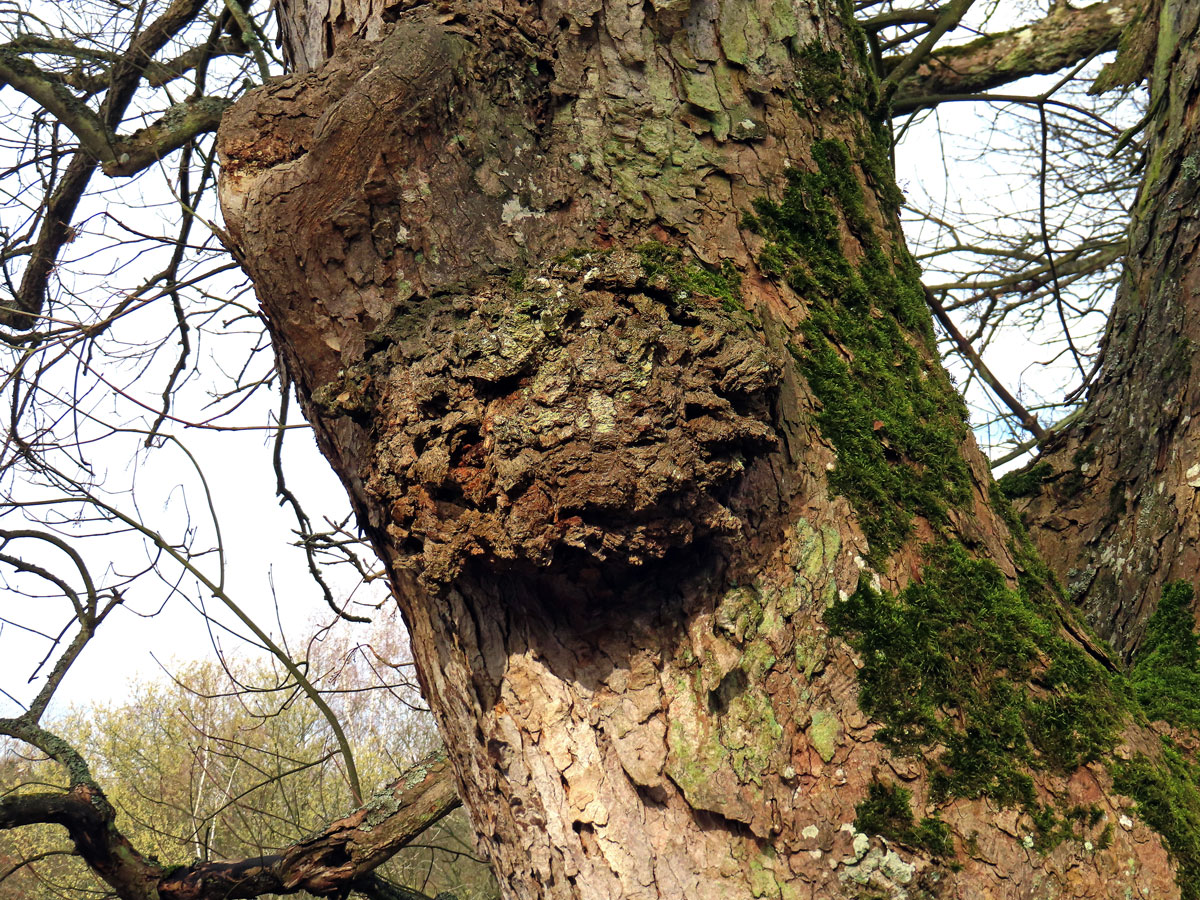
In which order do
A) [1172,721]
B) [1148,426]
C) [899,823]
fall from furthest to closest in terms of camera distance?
[1148,426], [1172,721], [899,823]

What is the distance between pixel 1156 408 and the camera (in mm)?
2021

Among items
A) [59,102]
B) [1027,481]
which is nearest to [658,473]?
[1027,481]

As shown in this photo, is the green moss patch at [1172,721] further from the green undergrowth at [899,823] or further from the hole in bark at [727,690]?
the hole in bark at [727,690]

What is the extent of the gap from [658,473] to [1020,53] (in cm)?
357

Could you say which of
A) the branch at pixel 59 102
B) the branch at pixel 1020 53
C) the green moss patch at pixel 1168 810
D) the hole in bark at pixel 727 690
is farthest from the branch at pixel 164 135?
the green moss patch at pixel 1168 810

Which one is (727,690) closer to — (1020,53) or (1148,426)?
(1148,426)

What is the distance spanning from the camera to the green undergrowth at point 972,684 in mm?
1032

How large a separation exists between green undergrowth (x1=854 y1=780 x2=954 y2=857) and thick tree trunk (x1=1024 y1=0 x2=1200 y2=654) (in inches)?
45.1

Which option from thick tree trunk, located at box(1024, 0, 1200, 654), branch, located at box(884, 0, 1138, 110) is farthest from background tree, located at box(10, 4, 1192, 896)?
branch, located at box(884, 0, 1138, 110)

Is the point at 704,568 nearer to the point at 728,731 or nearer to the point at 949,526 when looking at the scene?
the point at 728,731

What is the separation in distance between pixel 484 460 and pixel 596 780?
0.42 m

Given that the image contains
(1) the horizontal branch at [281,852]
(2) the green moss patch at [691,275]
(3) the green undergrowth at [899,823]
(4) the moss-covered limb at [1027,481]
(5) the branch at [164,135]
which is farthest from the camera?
(5) the branch at [164,135]

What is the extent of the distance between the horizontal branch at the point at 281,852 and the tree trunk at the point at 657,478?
165cm

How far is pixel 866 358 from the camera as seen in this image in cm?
134
